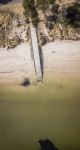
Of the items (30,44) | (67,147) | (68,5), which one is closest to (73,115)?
(67,147)

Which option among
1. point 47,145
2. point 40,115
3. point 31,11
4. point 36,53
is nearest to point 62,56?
point 36,53

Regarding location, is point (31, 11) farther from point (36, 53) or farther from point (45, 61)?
point (45, 61)

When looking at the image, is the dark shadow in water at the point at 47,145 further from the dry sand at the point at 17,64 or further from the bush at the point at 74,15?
the bush at the point at 74,15

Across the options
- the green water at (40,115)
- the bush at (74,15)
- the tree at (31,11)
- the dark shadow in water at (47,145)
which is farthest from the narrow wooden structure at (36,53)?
the dark shadow in water at (47,145)

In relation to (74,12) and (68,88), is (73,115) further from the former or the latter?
(74,12)

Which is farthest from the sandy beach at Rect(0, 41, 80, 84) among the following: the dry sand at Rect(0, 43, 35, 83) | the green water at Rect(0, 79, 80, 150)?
the green water at Rect(0, 79, 80, 150)

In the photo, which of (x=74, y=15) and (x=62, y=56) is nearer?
(x=62, y=56)
